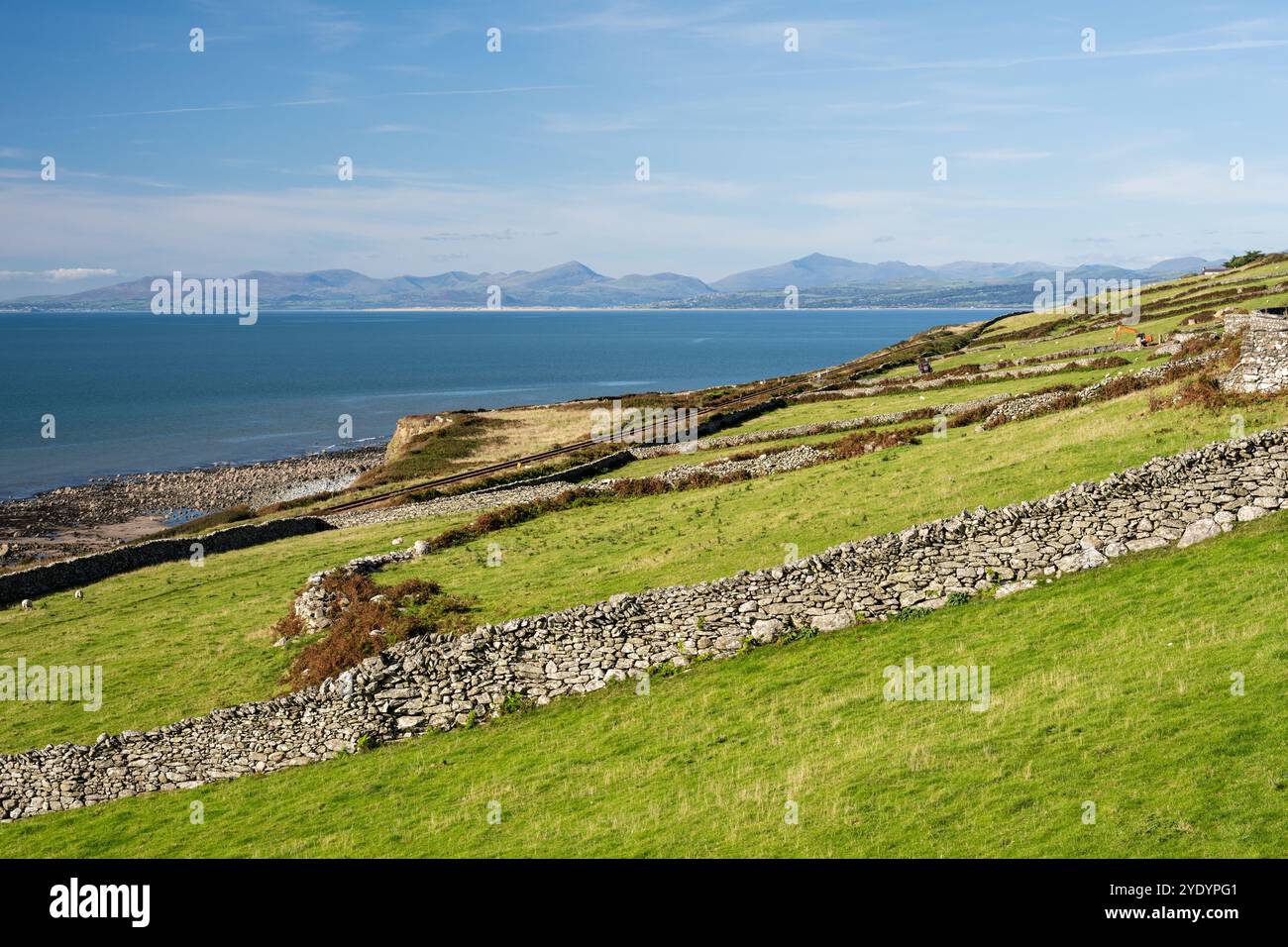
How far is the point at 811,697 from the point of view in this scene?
20500mm

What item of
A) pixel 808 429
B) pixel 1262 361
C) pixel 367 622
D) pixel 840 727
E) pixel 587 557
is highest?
pixel 1262 361

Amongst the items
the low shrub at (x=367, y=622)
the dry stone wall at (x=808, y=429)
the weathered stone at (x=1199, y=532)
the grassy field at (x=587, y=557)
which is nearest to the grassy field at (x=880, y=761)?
the weathered stone at (x=1199, y=532)

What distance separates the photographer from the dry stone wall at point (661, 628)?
924 inches

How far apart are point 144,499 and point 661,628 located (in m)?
89.7

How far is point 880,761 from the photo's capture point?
55.5 ft

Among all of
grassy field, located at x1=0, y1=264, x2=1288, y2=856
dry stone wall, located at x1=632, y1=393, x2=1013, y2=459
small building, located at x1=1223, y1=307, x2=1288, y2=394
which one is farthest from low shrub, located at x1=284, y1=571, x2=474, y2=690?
dry stone wall, located at x1=632, y1=393, x2=1013, y2=459

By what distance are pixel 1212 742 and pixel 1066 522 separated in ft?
34.0

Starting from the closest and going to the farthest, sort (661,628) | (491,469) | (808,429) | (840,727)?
(840,727)
(661,628)
(808,429)
(491,469)

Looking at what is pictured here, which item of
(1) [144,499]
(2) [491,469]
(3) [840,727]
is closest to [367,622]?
(3) [840,727]

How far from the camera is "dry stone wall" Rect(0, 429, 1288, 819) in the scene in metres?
23.5

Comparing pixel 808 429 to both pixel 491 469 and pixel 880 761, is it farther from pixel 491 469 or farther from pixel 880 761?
pixel 880 761

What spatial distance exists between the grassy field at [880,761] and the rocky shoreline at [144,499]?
6467 cm

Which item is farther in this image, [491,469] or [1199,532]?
[491,469]

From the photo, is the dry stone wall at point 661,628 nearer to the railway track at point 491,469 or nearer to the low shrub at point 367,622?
the low shrub at point 367,622
